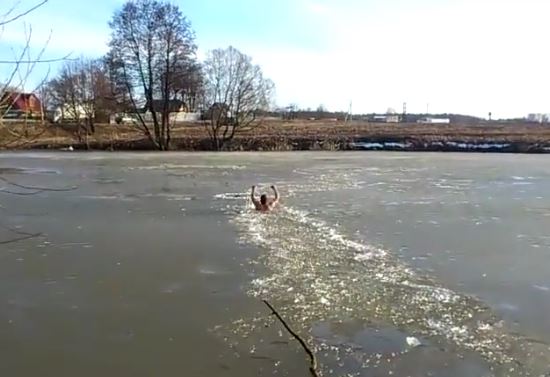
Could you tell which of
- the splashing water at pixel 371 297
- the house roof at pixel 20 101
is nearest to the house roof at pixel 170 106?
the splashing water at pixel 371 297

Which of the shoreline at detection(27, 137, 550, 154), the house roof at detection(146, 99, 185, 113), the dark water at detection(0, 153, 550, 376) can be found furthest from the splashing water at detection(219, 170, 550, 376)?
the house roof at detection(146, 99, 185, 113)

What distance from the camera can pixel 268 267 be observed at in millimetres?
6699

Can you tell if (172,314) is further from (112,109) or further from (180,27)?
(112,109)

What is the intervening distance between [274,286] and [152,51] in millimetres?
27841

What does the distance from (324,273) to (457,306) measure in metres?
1.50

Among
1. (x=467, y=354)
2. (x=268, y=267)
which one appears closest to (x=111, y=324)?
(x=268, y=267)

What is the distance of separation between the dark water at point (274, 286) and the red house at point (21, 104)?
170 centimetres

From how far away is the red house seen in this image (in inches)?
104

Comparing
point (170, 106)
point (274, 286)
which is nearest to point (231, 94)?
point (170, 106)

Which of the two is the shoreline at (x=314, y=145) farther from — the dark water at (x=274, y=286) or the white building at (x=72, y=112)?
the dark water at (x=274, y=286)

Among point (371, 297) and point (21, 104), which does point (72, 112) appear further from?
point (21, 104)

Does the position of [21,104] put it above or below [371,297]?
above

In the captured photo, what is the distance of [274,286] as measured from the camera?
5945mm

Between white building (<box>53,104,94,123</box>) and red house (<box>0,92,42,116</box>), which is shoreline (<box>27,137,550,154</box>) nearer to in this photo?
white building (<box>53,104,94,123</box>)
